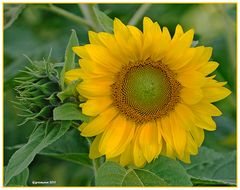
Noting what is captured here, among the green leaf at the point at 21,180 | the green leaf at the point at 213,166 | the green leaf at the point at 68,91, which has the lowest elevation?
the green leaf at the point at 21,180

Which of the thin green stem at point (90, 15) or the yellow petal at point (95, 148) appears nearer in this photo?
the yellow petal at point (95, 148)

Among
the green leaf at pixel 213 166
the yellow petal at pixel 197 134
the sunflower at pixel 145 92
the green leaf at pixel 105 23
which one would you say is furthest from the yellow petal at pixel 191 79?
the green leaf at pixel 213 166

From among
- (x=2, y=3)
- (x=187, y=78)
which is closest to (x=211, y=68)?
(x=187, y=78)

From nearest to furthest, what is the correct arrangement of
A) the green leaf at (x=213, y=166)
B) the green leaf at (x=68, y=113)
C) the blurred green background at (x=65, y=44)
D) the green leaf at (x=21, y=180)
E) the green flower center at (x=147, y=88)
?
the green leaf at (x=68, y=113), the green flower center at (x=147, y=88), the green leaf at (x=21, y=180), the green leaf at (x=213, y=166), the blurred green background at (x=65, y=44)

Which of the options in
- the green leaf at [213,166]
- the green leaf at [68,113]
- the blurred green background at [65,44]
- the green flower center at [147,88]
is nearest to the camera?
the green leaf at [68,113]

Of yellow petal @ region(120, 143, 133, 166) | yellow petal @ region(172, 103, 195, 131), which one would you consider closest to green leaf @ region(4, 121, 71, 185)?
yellow petal @ region(120, 143, 133, 166)

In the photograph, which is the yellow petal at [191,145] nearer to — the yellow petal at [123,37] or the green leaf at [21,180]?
the yellow petal at [123,37]

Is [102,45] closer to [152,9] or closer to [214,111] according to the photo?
[214,111]
